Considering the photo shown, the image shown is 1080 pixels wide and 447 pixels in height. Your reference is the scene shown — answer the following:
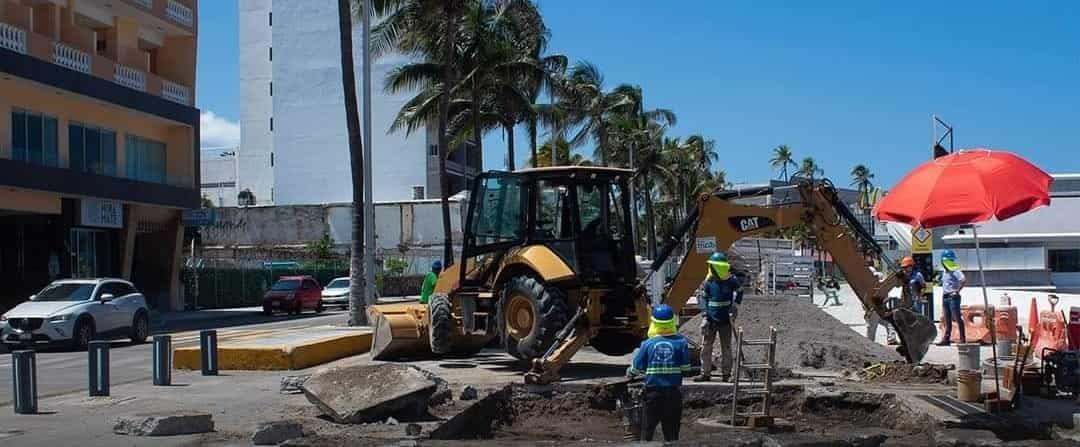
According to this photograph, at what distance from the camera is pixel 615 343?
16.7m

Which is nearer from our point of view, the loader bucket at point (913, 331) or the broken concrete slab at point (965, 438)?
the broken concrete slab at point (965, 438)

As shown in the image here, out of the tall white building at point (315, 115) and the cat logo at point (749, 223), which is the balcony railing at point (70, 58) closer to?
the cat logo at point (749, 223)

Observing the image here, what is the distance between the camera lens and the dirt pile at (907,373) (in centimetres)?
1491

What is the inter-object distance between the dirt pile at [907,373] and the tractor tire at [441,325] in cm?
598

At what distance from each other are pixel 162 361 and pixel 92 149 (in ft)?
79.0

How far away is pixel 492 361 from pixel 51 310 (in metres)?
11.6

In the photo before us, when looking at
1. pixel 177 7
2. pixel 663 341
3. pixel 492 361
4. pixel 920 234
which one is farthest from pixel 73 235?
pixel 663 341

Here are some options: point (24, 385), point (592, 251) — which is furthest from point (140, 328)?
point (592, 251)

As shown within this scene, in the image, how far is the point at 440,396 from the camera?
12.9 m

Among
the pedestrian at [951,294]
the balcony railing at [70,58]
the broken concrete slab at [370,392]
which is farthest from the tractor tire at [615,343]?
the balcony railing at [70,58]

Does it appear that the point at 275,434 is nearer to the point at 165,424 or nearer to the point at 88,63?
the point at 165,424

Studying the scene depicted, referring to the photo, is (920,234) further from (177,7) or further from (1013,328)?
(177,7)

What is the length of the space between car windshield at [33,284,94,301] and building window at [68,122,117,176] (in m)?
11.5

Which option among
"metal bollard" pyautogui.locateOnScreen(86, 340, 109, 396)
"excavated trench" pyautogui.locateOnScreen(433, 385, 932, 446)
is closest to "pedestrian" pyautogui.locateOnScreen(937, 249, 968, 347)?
"excavated trench" pyautogui.locateOnScreen(433, 385, 932, 446)
